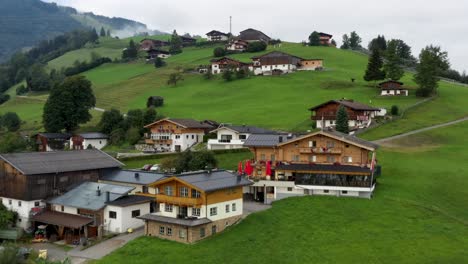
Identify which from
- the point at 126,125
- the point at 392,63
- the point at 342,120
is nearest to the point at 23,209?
the point at 126,125

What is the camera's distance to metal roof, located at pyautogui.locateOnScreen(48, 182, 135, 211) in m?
48.0

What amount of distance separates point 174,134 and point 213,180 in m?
38.3

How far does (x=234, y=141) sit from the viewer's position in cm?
7600

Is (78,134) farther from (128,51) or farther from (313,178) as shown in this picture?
(128,51)

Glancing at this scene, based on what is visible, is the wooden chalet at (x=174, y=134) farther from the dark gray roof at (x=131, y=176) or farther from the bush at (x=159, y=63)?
the bush at (x=159, y=63)

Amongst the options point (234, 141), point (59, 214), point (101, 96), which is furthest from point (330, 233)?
point (101, 96)

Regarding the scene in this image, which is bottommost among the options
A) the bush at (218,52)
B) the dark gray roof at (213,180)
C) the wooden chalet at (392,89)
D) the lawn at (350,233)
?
the lawn at (350,233)

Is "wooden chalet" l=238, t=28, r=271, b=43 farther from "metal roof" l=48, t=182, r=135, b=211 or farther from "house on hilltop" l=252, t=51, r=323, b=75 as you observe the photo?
"metal roof" l=48, t=182, r=135, b=211

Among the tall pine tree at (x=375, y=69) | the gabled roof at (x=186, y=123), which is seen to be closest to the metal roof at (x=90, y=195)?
the gabled roof at (x=186, y=123)

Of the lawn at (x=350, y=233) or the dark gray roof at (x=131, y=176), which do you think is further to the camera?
the dark gray roof at (x=131, y=176)

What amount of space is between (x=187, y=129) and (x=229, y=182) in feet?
122

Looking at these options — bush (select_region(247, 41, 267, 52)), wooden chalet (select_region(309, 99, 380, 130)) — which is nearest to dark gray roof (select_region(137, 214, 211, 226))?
wooden chalet (select_region(309, 99, 380, 130))

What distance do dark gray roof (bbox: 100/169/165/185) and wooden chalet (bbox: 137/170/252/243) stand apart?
7136 mm

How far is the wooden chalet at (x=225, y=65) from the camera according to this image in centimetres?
13491
